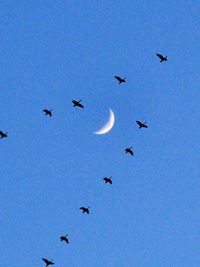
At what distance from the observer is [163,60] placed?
136m

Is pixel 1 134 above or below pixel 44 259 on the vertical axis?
above

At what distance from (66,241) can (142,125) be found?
2334 cm

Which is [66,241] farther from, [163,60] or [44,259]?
[163,60]

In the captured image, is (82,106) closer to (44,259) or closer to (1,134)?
(1,134)

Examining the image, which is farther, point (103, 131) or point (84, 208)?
point (103, 131)

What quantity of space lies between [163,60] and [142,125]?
11592 mm

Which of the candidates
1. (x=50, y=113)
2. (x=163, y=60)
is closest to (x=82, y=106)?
(x=50, y=113)

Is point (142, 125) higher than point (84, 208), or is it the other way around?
point (142, 125)

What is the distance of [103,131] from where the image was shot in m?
151

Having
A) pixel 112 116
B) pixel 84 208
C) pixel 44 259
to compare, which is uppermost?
pixel 112 116

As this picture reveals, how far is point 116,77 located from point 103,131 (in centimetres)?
1687

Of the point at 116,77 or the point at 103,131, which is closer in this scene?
the point at 116,77

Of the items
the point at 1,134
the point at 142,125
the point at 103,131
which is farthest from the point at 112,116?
the point at 1,134

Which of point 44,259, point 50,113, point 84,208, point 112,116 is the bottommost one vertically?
point 44,259
